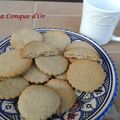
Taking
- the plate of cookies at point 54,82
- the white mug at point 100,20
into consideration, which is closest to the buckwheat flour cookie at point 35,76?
the plate of cookies at point 54,82

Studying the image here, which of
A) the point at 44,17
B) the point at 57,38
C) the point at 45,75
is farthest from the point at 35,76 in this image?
the point at 44,17

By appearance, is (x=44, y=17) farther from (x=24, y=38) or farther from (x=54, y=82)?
(x=54, y=82)

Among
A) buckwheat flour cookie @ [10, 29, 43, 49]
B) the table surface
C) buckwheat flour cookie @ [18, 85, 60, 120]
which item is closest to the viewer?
buckwheat flour cookie @ [18, 85, 60, 120]

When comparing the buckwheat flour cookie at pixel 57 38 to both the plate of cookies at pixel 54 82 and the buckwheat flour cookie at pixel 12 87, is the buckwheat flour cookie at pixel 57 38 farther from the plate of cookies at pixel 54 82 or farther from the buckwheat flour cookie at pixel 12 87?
the buckwheat flour cookie at pixel 12 87

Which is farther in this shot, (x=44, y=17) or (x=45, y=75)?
(x=44, y=17)

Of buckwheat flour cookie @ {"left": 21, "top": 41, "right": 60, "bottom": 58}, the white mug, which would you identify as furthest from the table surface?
buckwheat flour cookie @ {"left": 21, "top": 41, "right": 60, "bottom": 58}

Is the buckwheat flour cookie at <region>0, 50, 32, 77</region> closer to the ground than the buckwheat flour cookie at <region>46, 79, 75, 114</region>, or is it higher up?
higher up

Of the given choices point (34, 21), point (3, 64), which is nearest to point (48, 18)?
point (34, 21)

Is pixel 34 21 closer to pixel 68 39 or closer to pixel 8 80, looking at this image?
pixel 68 39

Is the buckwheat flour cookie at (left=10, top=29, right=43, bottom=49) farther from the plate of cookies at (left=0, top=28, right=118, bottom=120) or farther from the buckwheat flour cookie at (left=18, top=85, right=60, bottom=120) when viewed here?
the buckwheat flour cookie at (left=18, top=85, right=60, bottom=120)
